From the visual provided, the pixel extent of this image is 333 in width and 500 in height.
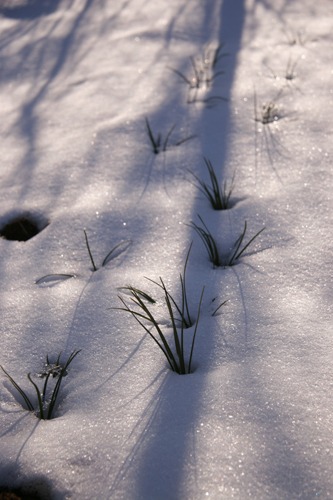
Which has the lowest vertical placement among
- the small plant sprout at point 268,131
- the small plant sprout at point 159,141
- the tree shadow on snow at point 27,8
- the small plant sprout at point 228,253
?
the small plant sprout at point 268,131

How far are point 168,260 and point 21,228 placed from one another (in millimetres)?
648

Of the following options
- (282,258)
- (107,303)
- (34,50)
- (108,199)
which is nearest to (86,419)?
(107,303)

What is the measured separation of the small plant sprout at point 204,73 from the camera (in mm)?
2725

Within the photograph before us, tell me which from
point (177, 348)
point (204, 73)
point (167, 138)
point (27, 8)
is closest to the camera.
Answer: point (177, 348)

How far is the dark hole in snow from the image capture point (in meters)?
1.97

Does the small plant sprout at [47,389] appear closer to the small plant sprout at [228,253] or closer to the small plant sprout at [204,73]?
the small plant sprout at [228,253]

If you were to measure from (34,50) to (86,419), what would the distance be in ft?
8.94

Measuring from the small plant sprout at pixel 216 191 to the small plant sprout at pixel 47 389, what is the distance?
0.80m

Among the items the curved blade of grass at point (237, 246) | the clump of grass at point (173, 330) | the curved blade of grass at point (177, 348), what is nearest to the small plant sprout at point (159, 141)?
the curved blade of grass at point (237, 246)

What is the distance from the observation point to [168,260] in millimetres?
1718

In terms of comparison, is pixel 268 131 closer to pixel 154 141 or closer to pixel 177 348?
pixel 154 141

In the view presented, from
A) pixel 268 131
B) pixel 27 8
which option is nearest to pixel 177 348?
pixel 268 131

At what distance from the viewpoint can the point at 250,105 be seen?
8.34 ft

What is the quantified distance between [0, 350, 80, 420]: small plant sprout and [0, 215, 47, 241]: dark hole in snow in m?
0.68
